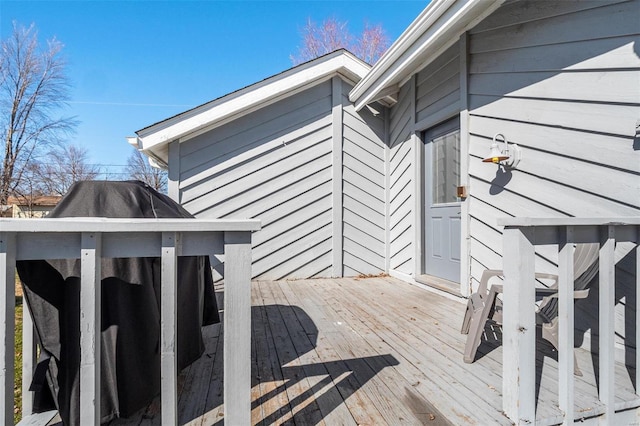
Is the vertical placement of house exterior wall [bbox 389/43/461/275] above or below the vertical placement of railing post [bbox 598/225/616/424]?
above

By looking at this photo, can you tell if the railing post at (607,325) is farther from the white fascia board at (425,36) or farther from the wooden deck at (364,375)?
the white fascia board at (425,36)

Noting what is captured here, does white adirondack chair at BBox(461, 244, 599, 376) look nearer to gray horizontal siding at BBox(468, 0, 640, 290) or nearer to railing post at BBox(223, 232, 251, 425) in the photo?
gray horizontal siding at BBox(468, 0, 640, 290)

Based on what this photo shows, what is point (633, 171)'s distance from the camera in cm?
197

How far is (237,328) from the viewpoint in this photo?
125 cm

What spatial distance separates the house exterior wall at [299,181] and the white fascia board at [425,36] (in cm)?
82

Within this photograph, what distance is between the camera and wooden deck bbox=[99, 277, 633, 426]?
5.01 ft

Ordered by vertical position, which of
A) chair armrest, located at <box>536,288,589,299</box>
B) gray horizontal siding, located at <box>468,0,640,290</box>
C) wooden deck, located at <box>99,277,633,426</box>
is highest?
gray horizontal siding, located at <box>468,0,640,290</box>

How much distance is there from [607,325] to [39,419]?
267 centimetres

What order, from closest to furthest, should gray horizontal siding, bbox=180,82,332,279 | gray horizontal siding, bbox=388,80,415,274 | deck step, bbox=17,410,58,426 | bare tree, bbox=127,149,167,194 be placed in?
deck step, bbox=17,410,58,426
gray horizontal siding, bbox=388,80,415,274
gray horizontal siding, bbox=180,82,332,279
bare tree, bbox=127,149,167,194

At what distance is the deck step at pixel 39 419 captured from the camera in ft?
4.67

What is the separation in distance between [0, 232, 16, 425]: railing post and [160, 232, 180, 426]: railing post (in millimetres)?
471

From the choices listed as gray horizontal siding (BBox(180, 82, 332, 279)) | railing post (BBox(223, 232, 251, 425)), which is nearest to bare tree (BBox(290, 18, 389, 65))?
gray horizontal siding (BBox(180, 82, 332, 279))

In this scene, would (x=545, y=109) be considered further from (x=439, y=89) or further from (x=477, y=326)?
(x=477, y=326)

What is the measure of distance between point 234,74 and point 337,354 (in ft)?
39.0
